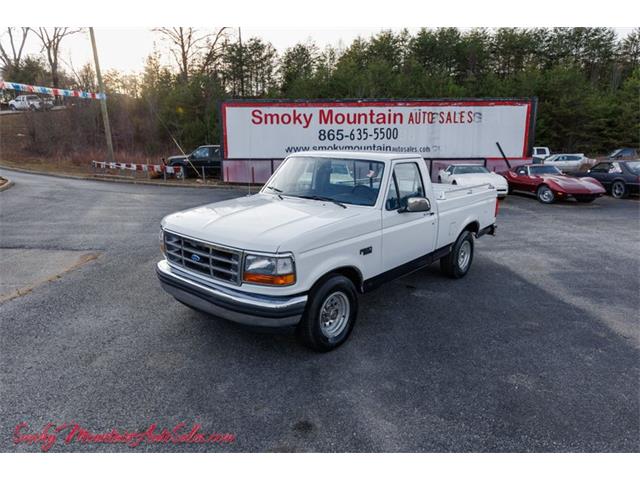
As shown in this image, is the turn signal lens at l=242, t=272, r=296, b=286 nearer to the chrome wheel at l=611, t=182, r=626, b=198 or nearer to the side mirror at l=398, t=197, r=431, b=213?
the side mirror at l=398, t=197, r=431, b=213

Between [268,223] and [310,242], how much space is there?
50 cm

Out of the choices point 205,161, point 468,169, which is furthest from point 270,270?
point 205,161

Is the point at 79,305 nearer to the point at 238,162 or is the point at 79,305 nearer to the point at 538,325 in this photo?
the point at 538,325

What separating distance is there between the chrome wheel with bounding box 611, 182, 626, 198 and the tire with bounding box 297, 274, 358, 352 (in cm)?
1568

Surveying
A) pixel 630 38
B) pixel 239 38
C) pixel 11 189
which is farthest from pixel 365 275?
pixel 630 38

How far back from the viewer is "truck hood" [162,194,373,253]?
3.46 meters

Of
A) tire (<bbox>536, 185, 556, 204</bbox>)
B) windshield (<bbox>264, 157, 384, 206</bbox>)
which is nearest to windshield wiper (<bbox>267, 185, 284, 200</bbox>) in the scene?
windshield (<bbox>264, 157, 384, 206</bbox>)

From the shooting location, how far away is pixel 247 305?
3463mm

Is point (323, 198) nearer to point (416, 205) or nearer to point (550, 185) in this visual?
point (416, 205)

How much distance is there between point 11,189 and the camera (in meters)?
15.5

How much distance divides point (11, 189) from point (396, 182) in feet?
55.6

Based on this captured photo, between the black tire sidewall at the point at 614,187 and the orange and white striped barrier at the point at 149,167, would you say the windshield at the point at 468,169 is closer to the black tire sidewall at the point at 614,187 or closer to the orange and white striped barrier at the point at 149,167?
the black tire sidewall at the point at 614,187

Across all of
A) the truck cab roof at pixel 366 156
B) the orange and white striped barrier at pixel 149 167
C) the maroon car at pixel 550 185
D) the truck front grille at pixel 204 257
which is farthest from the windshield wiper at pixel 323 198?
the orange and white striped barrier at pixel 149 167

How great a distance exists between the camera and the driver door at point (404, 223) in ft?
14.7
